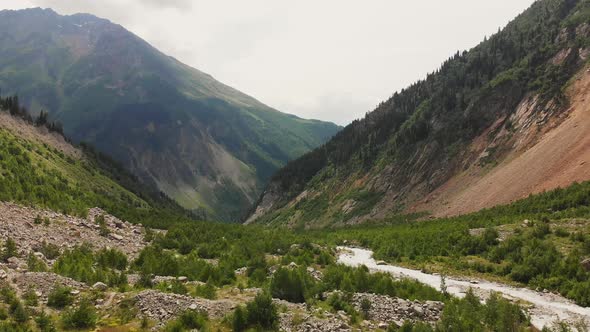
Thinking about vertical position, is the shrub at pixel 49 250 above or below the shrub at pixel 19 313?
below

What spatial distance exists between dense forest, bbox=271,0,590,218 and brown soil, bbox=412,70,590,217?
298 inches

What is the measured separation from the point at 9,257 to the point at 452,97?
109m

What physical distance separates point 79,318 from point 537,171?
62762 mm

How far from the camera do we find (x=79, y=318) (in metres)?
18.0

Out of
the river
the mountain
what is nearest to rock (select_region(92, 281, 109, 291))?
the river

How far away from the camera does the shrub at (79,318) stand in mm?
17844

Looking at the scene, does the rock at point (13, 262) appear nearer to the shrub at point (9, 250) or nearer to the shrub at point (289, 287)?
the shrub at point (9, 250)

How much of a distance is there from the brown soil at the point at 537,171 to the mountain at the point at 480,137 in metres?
0.22

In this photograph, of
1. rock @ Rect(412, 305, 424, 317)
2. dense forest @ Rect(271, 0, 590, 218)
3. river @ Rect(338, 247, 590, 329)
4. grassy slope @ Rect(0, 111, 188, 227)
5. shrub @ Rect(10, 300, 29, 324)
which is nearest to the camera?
shrub @ Rect(10, 300, 29, 324)

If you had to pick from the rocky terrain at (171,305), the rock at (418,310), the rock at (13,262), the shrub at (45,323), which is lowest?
the rock at (13,262)

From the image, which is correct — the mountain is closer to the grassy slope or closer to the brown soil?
the brown soil

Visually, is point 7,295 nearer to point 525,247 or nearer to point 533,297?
point 533,297

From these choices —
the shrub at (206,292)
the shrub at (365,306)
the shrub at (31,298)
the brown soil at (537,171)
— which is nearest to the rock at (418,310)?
the shrub at (365,306)

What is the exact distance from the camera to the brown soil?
5756cm
